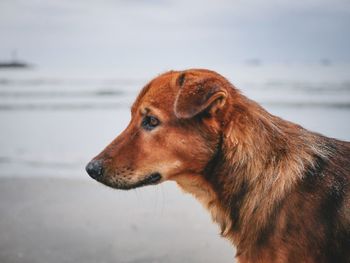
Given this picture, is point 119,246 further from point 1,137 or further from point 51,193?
point 1,137

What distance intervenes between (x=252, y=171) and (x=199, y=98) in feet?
2.00

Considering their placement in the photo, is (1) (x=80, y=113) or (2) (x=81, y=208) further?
(1) (x=80, y=113)

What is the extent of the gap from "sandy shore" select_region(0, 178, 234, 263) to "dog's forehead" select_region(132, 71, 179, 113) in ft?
6.48

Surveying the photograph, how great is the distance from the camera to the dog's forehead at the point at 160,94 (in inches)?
135

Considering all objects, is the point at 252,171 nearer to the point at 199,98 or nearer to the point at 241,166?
the point at 241,166

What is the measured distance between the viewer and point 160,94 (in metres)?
3.49

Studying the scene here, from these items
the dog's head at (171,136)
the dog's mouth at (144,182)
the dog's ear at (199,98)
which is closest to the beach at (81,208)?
the dog's mouth at (144,182)

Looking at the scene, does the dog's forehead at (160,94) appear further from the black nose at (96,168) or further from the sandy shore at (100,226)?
the sandy shore at (100,226)

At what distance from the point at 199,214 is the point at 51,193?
7.14 ft

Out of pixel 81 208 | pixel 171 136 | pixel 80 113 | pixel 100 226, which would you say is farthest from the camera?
pixel 80 113

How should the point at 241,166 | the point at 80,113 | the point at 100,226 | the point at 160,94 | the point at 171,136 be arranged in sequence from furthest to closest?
the point at 80,113
the point at 100,226
the point at 160,94
the point at 171,136
the point at 241,166

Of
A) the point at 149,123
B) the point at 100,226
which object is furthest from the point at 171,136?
the point at 100,226

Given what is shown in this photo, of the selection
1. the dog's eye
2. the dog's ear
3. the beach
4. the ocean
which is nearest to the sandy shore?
the beach

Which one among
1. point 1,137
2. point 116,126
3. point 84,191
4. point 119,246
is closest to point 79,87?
point 116,126
